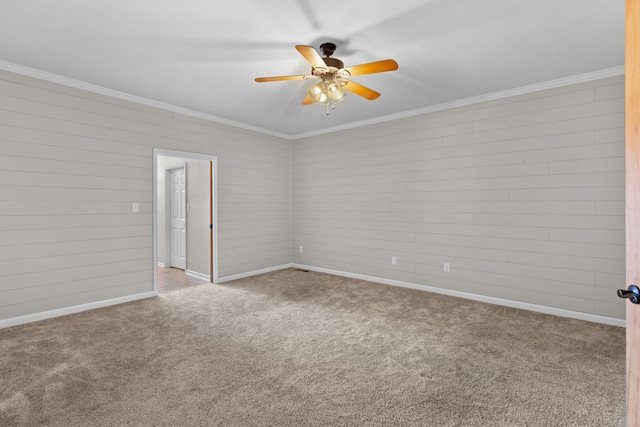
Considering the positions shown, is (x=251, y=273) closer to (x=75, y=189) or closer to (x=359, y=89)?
(x=75, y=189)

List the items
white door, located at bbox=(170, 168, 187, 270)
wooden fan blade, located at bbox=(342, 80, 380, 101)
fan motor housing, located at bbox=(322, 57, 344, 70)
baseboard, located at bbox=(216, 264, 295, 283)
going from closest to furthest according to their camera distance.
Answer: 1. fan motor housing, located at bbox=(322, 57, 344, 70)
2. wooden fan blade, located at bbox=(342, 80, 380, 101)
3. baseboard, located at bbox=(216, 264, 295, 283)
4. white door, located at bbox=(170, 168, 187, 270)

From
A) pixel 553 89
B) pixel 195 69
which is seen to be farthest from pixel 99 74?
pixel 553 89

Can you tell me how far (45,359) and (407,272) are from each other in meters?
4.28

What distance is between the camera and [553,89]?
11.5 feet

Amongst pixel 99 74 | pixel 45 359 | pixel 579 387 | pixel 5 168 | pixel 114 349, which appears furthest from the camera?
pixel 99 74

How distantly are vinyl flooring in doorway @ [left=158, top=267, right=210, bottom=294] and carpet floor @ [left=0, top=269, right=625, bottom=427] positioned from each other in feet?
3.12

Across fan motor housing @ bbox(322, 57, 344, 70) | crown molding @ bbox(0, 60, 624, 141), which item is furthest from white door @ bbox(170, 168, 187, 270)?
fan motor housing @ bbox(322, 57, 344, 70)

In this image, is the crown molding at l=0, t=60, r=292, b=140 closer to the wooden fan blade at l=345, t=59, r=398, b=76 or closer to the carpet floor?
the carpet floor

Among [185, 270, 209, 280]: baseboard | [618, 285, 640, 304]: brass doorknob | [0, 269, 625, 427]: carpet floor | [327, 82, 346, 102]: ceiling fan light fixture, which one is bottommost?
[0, 269, 625, 427]: carpet floor

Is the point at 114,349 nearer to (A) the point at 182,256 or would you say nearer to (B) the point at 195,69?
(B) the point at 195,69

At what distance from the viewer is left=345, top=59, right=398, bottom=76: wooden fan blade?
7.83ft

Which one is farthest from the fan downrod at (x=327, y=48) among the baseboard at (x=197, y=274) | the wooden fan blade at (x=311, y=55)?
the baseboard at (x=197, y=274)

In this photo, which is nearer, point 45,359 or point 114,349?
point 45,359

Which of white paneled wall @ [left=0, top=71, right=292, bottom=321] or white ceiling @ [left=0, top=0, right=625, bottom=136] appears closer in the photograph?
white ceiling @ [left=0, top=0, right=625, bottom=136]
